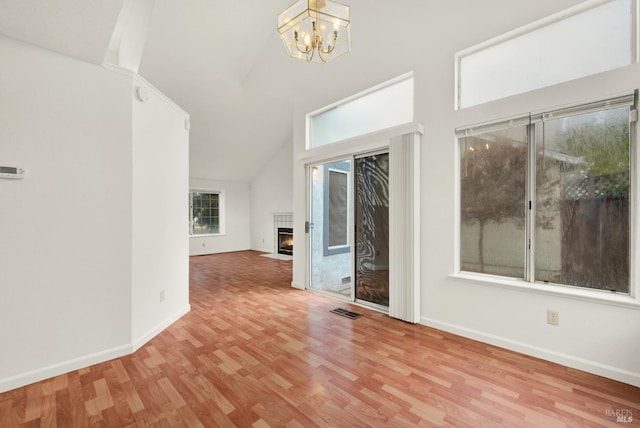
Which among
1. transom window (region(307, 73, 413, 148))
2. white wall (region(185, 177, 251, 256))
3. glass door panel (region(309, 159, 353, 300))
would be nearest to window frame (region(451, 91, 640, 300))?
transom window (region(307, 73, 413, 148))

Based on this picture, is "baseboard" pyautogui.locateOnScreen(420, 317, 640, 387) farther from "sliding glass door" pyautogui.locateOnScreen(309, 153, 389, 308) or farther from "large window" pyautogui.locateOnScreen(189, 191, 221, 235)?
"large window" pyautogui.locateOnScreen(189, 191, 221, 235)

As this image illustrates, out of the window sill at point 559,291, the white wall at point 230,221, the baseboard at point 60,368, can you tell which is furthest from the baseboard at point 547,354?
the white wall at point 230,221

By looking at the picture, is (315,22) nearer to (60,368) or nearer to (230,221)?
(60,368)

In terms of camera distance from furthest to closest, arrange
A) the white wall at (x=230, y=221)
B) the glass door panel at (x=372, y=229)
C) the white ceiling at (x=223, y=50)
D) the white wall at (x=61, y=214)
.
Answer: the white wall at (x=230, y=221) < the glass door panel at (x=372, y=229) < the white wall at (x=61, y=214) < the white ceiling at (x=223, y=50)

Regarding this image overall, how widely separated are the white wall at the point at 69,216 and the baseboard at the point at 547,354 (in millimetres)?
2995

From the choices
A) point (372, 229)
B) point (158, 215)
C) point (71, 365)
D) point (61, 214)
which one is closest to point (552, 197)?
point (372, 229)

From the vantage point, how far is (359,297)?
375cm

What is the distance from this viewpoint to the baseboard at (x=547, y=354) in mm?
1992

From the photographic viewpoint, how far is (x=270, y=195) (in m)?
8.52

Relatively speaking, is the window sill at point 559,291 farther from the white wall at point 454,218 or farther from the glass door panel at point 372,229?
the glass door panel at point 372,229

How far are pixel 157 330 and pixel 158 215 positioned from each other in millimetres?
1150

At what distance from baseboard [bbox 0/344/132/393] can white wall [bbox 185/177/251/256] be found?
234 inches

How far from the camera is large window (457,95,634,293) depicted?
83.4 inches

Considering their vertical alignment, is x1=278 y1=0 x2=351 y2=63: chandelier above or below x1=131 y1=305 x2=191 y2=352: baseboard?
Result: above
